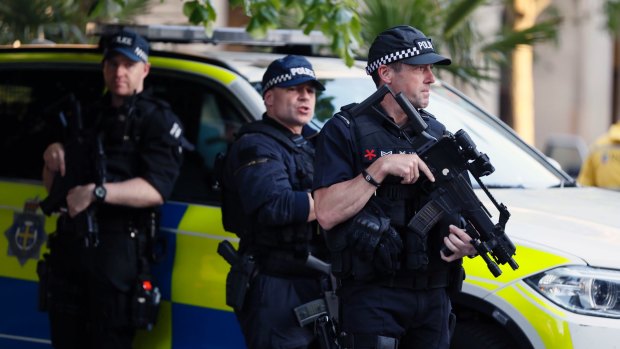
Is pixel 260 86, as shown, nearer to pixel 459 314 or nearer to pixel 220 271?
pixel 220 271

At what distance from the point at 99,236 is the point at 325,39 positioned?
1749mm

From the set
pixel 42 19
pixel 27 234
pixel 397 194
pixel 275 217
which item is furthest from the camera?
pixel 42 19

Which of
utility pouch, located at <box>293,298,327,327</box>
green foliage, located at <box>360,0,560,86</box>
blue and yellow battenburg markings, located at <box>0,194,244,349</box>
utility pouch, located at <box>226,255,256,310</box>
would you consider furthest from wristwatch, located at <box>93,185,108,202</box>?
green foliage, located at <box>360,0,560,86</box>

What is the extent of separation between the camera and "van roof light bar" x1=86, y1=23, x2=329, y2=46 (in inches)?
253

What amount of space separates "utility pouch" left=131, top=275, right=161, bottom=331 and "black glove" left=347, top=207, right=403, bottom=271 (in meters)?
1.58

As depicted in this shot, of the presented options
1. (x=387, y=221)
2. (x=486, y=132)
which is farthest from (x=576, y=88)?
(x=387, y=221)

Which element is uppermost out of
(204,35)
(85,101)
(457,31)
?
(457,31)

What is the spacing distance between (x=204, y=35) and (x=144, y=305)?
1.58m

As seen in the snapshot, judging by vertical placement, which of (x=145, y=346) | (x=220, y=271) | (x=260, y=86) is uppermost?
(x=260, y=86)

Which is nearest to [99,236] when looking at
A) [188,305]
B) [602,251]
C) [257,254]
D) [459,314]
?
[188,305]

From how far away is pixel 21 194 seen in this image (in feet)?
20.2

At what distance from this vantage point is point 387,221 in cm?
424

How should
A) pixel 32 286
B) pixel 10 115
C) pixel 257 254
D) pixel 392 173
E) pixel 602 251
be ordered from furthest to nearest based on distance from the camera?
pixel 10 115, pixel 32 286, pixel 257 254, pixel 602 251, pixel 392 173

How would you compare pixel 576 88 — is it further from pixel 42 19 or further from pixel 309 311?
pixel 309 311
